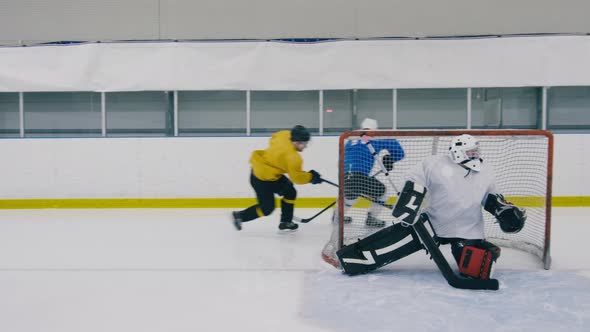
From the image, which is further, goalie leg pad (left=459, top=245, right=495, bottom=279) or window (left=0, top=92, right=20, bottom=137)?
window (left=0, top=92, right=20, bottom=137)

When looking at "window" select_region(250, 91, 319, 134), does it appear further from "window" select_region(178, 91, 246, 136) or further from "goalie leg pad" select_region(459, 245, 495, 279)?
"goalie leg pad" select_region(459, 245, 495, 279)

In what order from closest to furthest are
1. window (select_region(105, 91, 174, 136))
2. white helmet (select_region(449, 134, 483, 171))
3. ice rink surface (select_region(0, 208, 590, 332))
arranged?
Result: ice rink surface (select_region(0, 208, 590, 332))
white helmet (select_region(449, 134, 483, 171))
window (select_region(105, 91, 174, 136))

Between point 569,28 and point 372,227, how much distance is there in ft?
14.9

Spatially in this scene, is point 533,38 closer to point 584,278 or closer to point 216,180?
point 584,278

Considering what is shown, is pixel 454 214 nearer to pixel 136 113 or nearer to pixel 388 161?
pixel 388 161

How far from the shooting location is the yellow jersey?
3.76m

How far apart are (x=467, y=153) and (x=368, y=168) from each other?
3.94ft

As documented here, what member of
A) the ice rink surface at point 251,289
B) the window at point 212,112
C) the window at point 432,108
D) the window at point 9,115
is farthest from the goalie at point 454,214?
the window at point 9,115

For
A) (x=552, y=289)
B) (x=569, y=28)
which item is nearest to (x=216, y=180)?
(x=552, y=289)

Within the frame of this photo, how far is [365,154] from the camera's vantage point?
381 centimetres

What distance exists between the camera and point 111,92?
21.1ft

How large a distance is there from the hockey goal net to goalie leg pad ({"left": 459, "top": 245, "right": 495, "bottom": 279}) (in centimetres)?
60

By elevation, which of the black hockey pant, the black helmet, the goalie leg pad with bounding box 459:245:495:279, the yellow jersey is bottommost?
the goalie leg pad with bounding box 459:245:495:279

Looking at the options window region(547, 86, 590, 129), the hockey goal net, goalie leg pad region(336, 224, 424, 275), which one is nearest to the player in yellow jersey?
the hockey goal net
